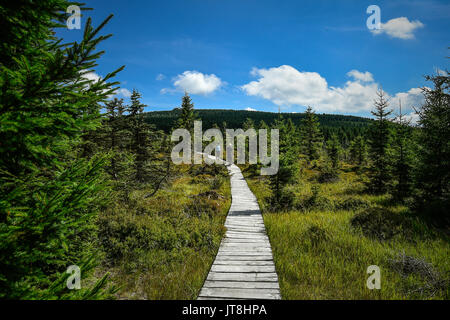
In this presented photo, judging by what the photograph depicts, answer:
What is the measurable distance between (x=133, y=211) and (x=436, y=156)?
497 inches

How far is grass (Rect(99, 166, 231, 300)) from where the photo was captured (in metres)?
4.05

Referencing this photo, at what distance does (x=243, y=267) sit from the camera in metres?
4.57

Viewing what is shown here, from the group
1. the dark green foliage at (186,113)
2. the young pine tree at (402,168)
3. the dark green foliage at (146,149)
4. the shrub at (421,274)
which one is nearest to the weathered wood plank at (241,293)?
the shrub at (421,274)

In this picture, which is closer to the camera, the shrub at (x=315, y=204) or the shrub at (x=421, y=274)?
the shrub at (x=421, y=274)

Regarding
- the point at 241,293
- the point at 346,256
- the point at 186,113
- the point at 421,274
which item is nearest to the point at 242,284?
the point at 241,293

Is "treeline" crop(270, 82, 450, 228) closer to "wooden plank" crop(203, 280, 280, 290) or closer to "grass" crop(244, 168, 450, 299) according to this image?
"grass" crop(244, 168, 450, 299)

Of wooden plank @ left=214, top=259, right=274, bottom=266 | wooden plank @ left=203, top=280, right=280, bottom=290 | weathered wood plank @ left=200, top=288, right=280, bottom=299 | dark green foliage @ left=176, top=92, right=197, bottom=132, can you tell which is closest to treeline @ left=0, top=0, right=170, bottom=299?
weathered wood plank @ left=200, top=288, right=280, bottom=299

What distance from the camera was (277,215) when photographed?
8188mm

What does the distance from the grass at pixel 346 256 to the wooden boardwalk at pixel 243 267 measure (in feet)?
0.89

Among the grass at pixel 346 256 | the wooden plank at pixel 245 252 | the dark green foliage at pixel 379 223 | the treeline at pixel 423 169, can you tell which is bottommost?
the wooden plank at pixel 245 252

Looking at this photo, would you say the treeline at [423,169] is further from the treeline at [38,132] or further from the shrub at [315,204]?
the treeline at [38,132]

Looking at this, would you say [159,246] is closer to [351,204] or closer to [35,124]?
Result: [35,124]

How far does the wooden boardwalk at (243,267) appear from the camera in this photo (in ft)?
12.1
